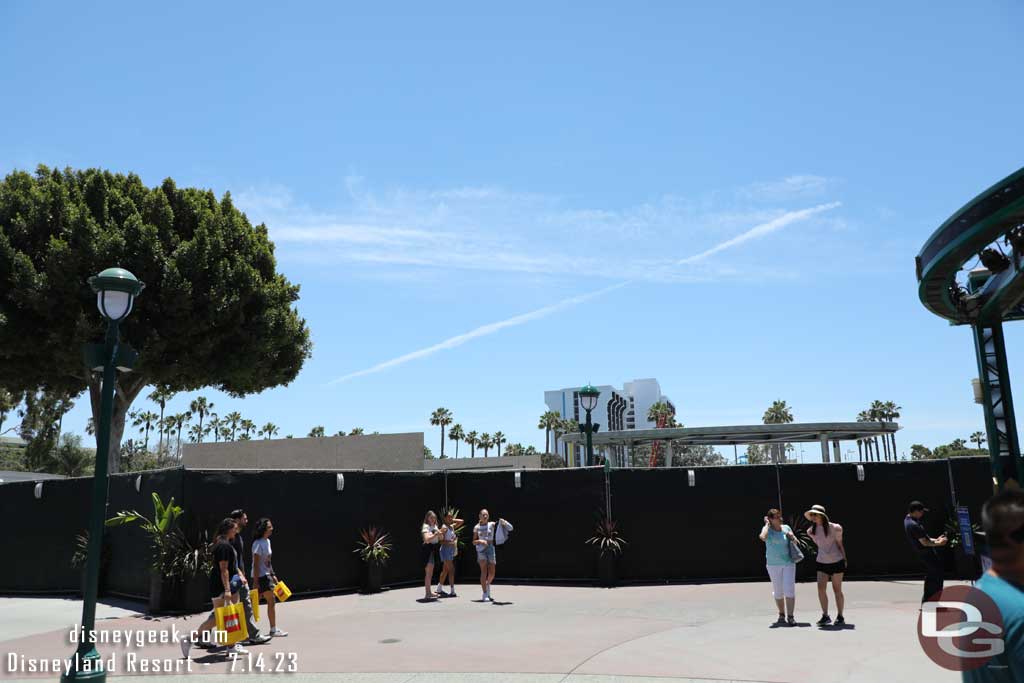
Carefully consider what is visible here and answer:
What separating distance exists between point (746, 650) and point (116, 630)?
9.04m

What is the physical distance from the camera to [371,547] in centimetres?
1612

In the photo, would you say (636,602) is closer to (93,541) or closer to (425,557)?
(425,557)

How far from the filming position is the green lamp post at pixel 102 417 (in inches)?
294

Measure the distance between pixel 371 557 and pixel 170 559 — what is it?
4.05 m

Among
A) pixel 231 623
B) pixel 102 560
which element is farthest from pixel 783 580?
pixel 102 560

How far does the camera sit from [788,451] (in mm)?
81375

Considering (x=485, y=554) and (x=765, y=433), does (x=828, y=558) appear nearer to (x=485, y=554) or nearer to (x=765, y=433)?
(x=485, y=554)

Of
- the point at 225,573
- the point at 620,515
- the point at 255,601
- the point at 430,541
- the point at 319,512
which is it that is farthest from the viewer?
the point at 620,515

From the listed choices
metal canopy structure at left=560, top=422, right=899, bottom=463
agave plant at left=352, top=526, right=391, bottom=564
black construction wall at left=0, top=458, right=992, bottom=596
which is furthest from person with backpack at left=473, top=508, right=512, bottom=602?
metal canopy structure at left=560, top=422, right=899, bottom=463

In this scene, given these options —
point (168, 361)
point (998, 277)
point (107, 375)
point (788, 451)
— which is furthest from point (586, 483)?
point (788, 451)

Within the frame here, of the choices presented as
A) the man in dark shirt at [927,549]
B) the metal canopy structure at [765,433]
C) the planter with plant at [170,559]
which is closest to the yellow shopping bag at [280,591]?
the planter with plant at [170,559]

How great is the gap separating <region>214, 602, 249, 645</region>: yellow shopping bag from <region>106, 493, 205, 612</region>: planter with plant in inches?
166

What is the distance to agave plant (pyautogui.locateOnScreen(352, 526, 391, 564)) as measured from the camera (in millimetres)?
16047

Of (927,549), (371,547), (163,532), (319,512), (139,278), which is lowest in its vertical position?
(371,547)
